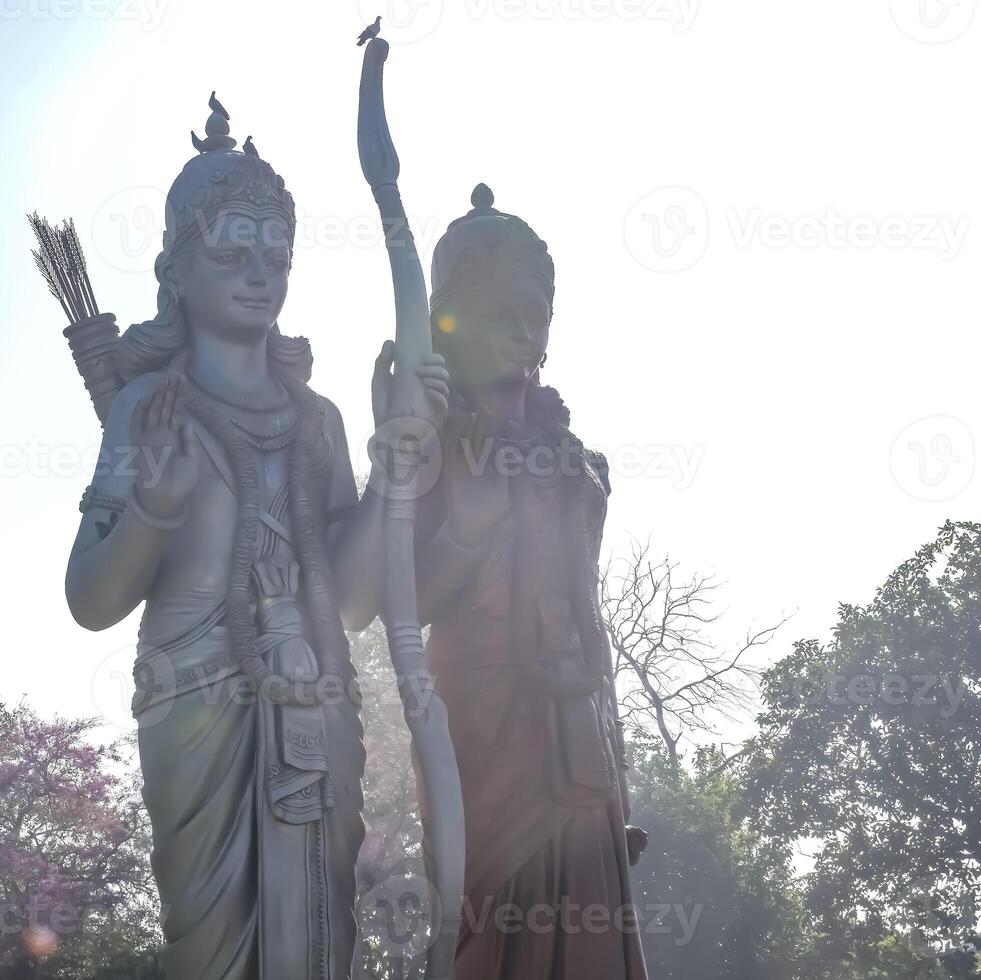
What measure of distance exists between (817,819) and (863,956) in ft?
7.00

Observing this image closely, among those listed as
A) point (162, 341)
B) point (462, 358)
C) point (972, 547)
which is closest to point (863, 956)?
point (972, 547)

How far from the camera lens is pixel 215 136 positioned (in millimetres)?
4363

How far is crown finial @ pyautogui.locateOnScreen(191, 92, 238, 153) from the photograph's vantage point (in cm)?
436

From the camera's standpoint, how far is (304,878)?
3.47m

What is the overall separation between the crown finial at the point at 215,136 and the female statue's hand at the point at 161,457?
3.54 feet

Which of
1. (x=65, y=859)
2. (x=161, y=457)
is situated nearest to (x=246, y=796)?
(x=161, y=457)

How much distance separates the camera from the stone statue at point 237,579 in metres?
3.46

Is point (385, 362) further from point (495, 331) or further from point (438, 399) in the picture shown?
point (495, 331)

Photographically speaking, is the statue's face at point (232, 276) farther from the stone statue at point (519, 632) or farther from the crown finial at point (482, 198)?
the crown finial at point (482, 198)

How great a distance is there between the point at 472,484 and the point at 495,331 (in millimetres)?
705

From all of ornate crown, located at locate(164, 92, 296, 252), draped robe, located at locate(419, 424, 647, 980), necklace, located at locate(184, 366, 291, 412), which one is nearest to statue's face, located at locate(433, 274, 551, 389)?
draped robe, located at locate(419, 424, 647, 980)

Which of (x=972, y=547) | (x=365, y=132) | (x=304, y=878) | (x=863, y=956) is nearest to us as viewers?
(x=304, y=878)

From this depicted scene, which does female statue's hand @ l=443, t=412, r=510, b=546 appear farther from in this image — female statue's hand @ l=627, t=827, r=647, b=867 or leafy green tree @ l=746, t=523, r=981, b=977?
leafy green tree @ l=746, t=523, r=981, b=977

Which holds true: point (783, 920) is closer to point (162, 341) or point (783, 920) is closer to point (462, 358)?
point (462, 358)
